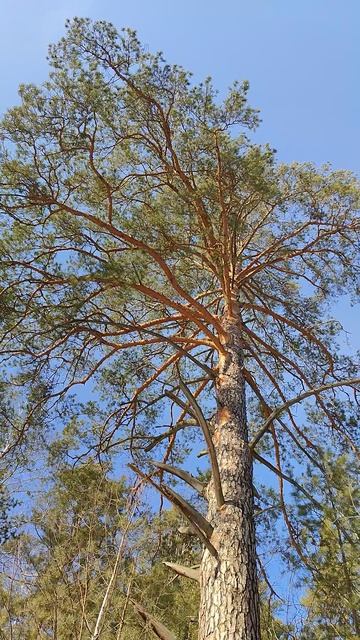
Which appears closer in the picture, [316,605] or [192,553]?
[316,605]

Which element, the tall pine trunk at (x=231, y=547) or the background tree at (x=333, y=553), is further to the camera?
the background tree at (x=333, y=553)

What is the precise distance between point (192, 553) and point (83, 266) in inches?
152

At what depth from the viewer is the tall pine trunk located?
2.87 meters

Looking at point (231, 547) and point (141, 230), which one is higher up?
point (141, 230)

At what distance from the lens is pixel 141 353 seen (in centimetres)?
649

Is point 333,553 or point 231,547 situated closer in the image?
point 231,547

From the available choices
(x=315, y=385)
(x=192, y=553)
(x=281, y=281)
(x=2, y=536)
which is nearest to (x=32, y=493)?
(x=2, y=536)

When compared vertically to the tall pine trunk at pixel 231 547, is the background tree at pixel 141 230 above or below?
above

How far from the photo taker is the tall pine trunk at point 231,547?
9.43 ft

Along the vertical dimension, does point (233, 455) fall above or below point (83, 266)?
below

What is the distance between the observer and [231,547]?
318cm

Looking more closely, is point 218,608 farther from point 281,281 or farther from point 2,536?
point 281,281

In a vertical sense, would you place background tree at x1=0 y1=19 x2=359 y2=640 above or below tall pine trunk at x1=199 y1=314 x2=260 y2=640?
above

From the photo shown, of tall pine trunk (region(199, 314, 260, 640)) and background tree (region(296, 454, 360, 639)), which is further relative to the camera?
background tree (region(296, 454, 360, 639))
